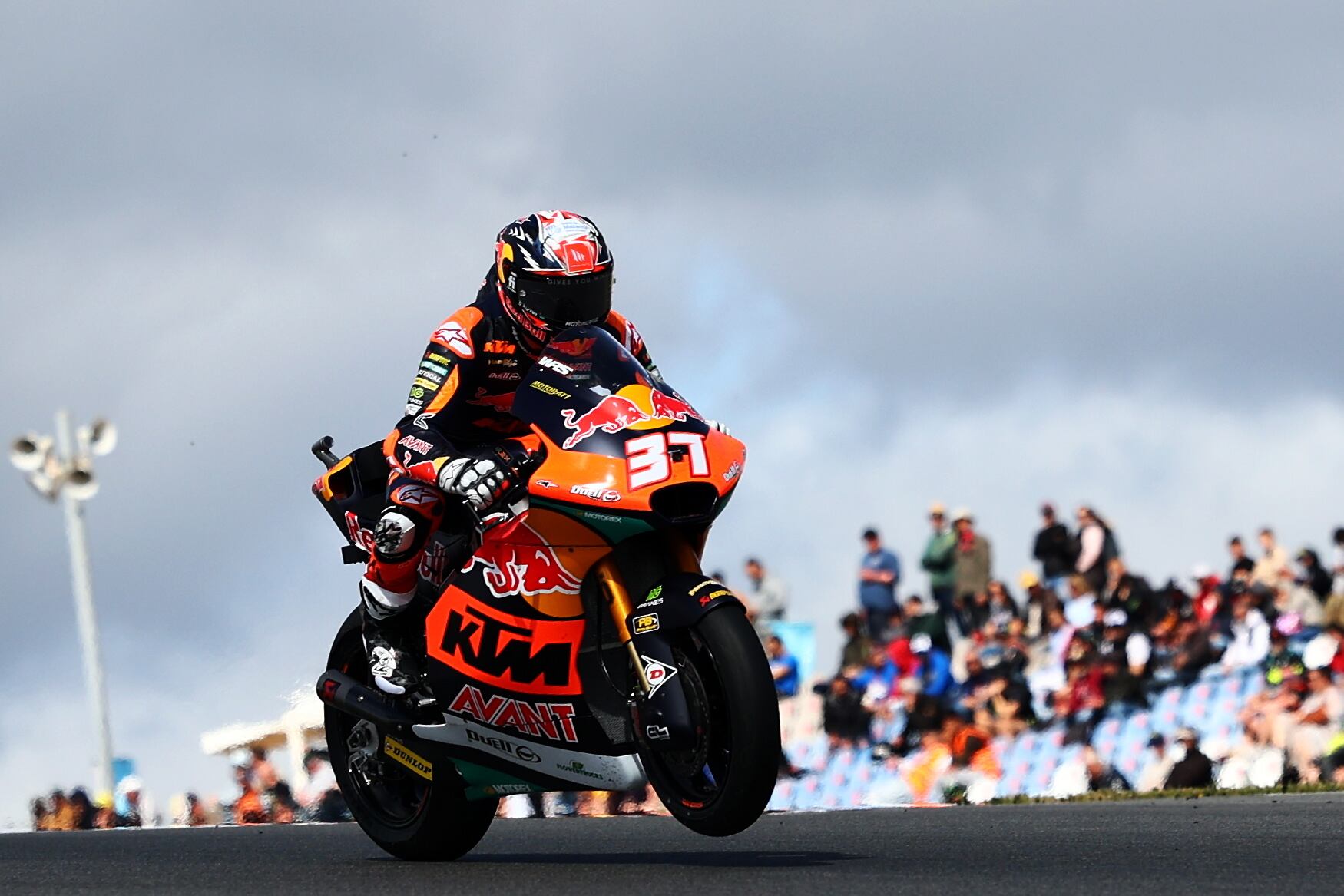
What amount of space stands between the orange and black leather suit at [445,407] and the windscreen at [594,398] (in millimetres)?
356

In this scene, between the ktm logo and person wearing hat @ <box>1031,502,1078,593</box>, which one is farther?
person wearing hat @ <box>1031,502,1078,593</box>

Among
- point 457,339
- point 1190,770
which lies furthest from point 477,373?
point 1190,770

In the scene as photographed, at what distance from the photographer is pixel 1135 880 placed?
20.5 ft

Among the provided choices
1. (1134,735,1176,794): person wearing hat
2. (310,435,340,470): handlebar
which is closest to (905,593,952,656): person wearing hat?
(1134,735,1176,794): person wearing hat

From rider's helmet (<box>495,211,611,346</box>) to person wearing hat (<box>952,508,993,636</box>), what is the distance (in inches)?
362

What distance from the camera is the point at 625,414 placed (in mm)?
6672

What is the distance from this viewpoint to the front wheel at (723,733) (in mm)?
6145

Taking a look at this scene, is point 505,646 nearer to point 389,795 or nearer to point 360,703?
point 360,703

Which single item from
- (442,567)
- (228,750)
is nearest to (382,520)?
(442,567)

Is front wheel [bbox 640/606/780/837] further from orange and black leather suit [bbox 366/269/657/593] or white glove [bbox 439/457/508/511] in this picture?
orange and black leather suit [bbox 366/269/657/593]

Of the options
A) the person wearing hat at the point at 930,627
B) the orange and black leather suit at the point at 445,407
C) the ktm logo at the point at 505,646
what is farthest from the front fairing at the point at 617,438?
the person wearing hat at the point at 930,627

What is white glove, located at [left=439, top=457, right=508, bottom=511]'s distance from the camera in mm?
6652

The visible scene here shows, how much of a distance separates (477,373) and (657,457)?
1.14m

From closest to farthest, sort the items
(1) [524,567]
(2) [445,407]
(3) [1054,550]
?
(1) [524,567] < (2) [445,407] < (3) [1054,550]
